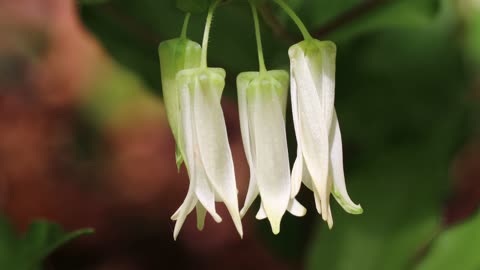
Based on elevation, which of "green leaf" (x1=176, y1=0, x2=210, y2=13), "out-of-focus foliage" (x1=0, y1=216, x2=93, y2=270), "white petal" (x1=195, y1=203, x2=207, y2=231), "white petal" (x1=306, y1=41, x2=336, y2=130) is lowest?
"out-of-focus foliage" (x1=0, y1=216, x2=93, y2=270)

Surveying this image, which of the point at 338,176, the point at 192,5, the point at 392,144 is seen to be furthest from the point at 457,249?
the point at 192,5

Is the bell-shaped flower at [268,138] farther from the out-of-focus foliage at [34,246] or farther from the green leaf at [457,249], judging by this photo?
the green leaf at [457,249]

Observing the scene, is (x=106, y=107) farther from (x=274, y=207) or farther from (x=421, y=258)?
(x=274, y=207)

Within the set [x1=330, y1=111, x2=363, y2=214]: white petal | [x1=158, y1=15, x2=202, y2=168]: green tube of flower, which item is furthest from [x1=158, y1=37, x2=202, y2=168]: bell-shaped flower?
[x1=330, y1=111, x2=363, y2=214]: white petal

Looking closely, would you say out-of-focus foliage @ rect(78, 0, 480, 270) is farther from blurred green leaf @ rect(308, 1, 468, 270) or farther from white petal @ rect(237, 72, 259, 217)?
white petal @ rect(237, 72, 259, 217)

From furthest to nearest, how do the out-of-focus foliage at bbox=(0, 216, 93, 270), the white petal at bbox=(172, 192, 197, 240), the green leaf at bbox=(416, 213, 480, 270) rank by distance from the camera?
the green leaf at bbox=(416, 213, 480, 270) < the out-of-focus foliage at bbox=(0, 216, 93, 270) < the white petal at bbox=(172, 192, 197, 240)

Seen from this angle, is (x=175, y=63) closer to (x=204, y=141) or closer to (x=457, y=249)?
(x=204, y=141)
